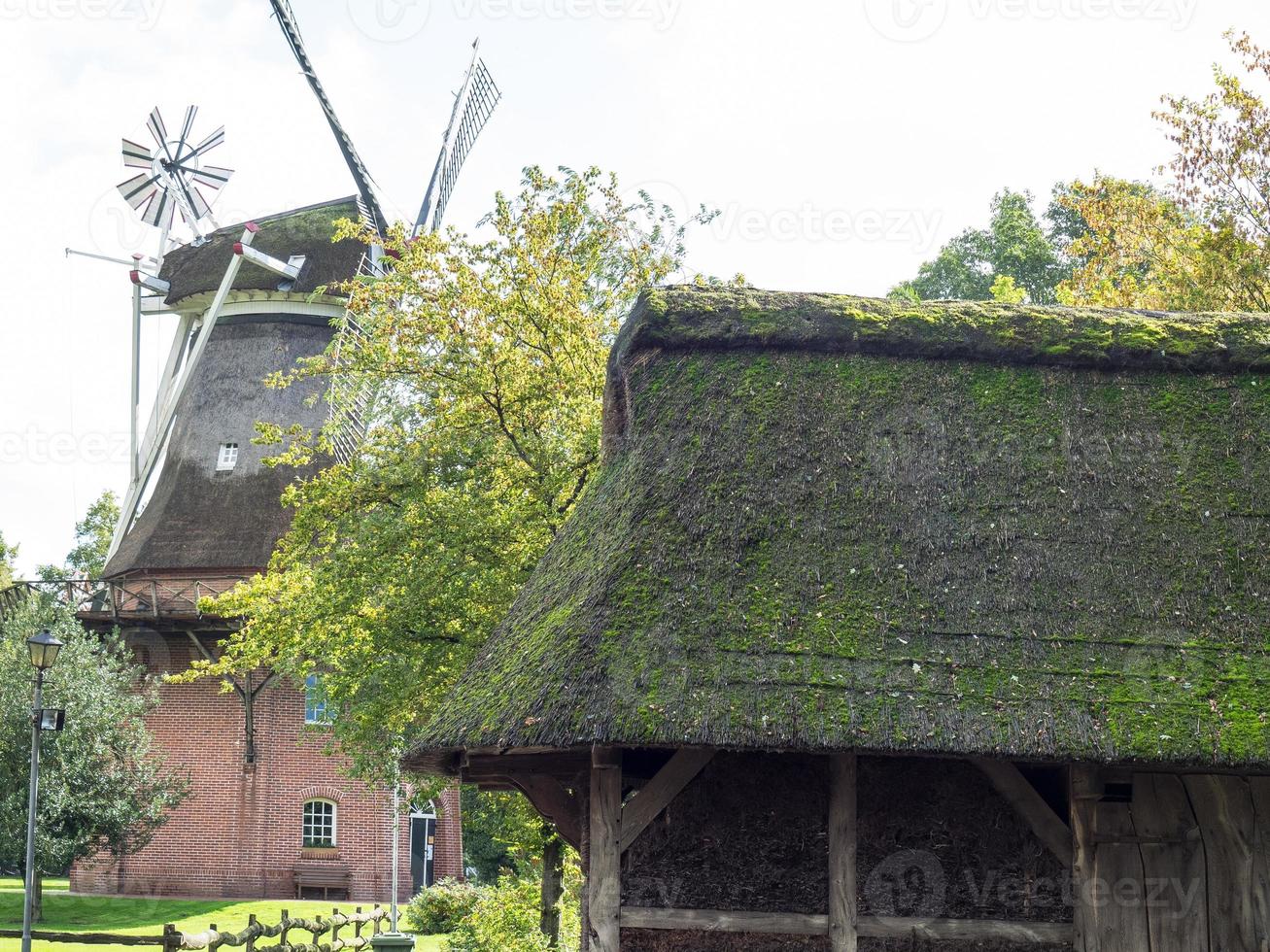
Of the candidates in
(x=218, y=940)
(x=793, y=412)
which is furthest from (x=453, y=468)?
(x=793, y=412)

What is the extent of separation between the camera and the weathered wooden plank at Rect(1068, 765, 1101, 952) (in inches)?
331

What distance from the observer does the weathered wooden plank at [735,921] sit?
8.44m

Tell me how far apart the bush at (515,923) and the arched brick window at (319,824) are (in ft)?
32.6

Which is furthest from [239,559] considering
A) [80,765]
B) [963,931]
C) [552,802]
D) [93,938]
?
[963,931]

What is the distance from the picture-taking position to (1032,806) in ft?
27.9

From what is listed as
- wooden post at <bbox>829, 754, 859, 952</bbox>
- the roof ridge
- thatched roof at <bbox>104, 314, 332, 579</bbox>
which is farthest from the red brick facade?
wooden post at <bbox>829, 754, 859, 952</bbox>

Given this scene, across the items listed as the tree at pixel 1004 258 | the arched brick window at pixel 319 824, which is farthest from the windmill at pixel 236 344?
the tree at pixel 1004 258

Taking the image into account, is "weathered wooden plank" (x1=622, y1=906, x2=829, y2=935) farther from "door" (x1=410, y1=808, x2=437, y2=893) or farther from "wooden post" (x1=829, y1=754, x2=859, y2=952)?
"door" (x1=410, y1=808, x2=437, y2=893)

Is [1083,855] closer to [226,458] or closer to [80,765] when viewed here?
[80,765]

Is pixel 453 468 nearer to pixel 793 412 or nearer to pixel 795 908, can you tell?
pixel 793 412

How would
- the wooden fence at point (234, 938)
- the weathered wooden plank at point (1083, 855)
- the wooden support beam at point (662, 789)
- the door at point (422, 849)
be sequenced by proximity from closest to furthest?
the weathered wooden plank at point (1083, 855), the wooden support beam at point (662, 789), the wooden fence at point (234, 938), the door at point (422, 849)

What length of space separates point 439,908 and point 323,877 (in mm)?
4074

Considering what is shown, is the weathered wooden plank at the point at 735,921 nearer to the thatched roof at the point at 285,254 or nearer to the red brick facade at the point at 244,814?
the red brick facade at the point at 244,814

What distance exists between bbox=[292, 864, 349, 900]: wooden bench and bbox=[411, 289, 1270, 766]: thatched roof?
64.6 feet
